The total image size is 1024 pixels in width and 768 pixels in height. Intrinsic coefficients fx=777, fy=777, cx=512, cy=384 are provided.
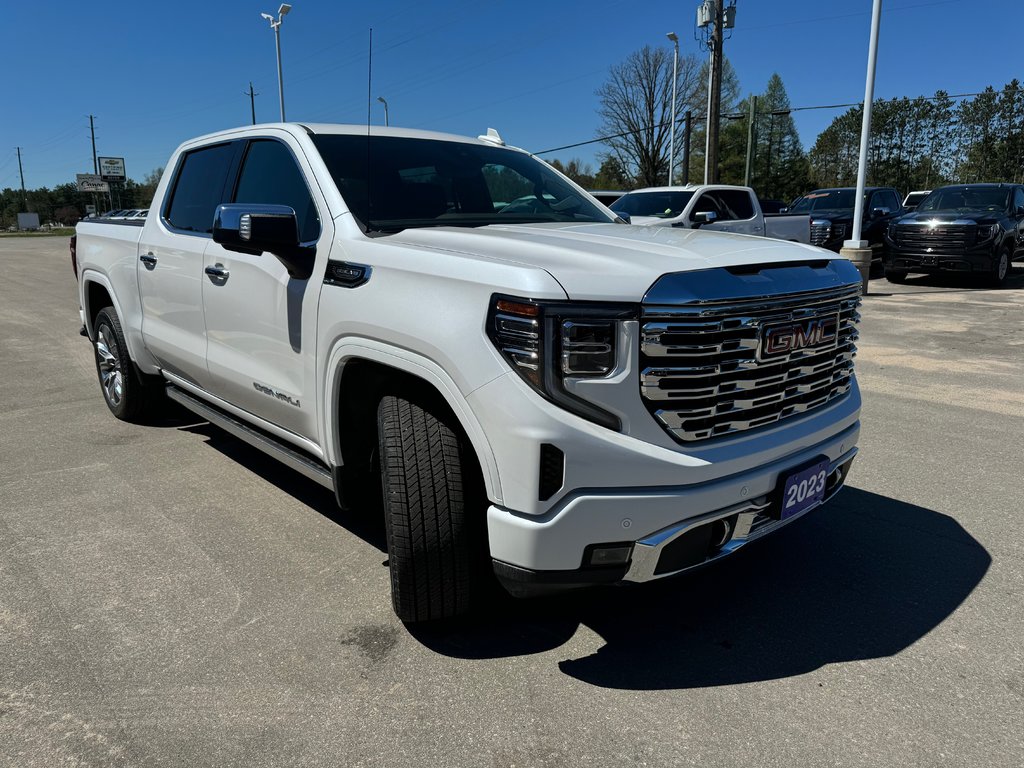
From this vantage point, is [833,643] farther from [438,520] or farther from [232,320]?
[232,320]

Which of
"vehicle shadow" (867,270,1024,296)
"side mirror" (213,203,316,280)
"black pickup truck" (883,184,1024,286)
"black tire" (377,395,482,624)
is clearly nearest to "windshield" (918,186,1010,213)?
"black pickup truck" (883,184,1024,286)

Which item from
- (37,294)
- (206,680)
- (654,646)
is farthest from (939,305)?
(37,294)

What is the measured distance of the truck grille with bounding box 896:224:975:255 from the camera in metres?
13.5

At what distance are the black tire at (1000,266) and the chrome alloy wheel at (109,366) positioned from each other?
14.0 m

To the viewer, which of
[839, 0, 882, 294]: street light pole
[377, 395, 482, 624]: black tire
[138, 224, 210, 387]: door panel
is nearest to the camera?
[377, 395, 482, 624]: black tire

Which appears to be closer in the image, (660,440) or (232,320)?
(660,440)

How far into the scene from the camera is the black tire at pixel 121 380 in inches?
207

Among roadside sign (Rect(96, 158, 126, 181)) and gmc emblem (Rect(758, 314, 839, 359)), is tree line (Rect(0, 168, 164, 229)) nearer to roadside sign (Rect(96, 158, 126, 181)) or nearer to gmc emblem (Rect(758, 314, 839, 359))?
roadside sign (Rect(96, 158, 126, 181))

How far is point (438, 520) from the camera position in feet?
8.31

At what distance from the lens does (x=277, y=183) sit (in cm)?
366

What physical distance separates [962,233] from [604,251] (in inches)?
530

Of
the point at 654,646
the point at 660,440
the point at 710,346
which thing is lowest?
the point at 654,646

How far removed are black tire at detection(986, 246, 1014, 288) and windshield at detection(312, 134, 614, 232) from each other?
12.6 metres

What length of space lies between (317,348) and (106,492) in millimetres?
2039
